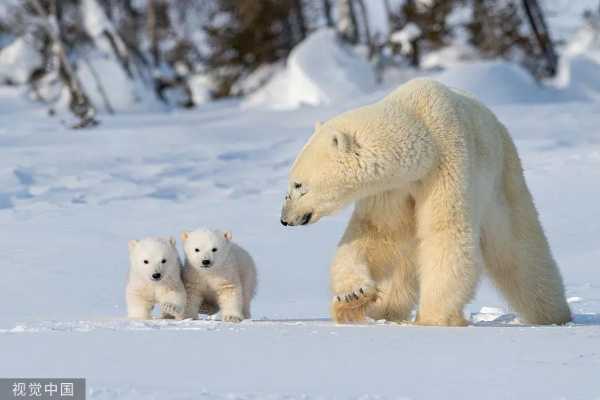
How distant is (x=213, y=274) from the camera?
4980 millimetres

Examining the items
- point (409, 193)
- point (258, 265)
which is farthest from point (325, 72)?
point (409, 193)

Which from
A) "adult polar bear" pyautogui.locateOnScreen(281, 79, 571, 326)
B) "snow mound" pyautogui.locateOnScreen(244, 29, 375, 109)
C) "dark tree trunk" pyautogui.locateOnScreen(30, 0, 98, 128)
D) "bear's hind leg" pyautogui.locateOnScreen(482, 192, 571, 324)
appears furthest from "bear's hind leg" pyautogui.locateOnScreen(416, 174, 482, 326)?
"dark tree trunk" pyautogui.locateOnScreen(30, 0, 98, 128)

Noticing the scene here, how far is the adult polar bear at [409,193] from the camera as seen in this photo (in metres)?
4.37

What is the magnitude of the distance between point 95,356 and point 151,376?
0.34m

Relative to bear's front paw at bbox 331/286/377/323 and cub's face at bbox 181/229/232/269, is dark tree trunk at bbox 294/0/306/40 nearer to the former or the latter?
cub's face at bbox 181/229/232/269

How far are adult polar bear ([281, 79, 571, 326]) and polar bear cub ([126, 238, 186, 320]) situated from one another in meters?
0.64

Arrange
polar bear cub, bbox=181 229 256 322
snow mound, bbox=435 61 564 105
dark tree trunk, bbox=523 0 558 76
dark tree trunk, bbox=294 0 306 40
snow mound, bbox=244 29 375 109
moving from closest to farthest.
Answer: 1. polar bear cub, bbox=181 229 256 322
2. snow mound, bbox=435 61 564 105
3. snow mound, bbox=244 29 375 109
4. dark tree trunk, bbox=523 0 558 76
5. dark tree trunk, bbox=294 0 306 40

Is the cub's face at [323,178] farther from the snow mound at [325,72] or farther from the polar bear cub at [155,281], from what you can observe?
the snow mound at [325,72]

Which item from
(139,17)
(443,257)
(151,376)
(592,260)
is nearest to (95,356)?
(151,376)

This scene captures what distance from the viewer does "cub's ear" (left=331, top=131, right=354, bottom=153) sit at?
4316mm

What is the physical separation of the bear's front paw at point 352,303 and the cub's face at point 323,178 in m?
0.34

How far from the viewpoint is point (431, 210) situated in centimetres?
444

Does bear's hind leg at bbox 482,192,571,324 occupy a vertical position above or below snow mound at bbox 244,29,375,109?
above

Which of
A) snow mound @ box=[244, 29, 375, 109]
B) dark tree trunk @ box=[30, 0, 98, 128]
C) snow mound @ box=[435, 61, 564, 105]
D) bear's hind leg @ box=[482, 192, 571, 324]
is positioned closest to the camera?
bear's hind leg @ box=[482, 192, 571, 324]
